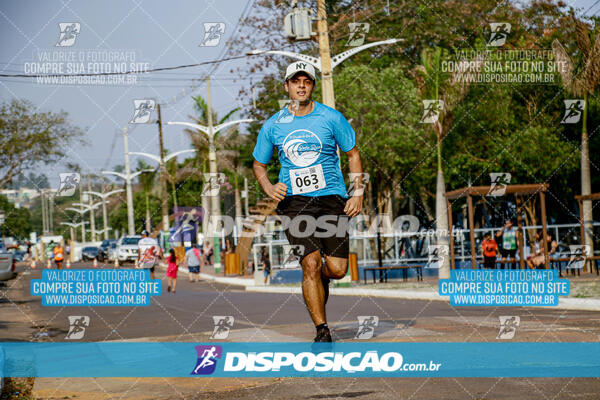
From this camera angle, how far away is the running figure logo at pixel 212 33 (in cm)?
1834

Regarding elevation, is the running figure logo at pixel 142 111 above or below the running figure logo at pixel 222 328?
above

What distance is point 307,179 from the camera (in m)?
6.68

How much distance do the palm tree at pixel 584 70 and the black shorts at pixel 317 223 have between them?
1831cm

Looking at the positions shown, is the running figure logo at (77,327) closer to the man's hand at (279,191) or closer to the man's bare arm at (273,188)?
the man's bare arm at (273,188)

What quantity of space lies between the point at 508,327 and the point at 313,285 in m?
3.76

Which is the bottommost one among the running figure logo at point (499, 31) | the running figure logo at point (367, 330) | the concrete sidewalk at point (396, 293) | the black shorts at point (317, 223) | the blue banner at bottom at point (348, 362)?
the concrete sidewalk at point (396, 293)

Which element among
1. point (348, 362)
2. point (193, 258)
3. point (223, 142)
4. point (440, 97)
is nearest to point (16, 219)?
point (223, 142)

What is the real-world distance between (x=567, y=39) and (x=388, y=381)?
28.0m

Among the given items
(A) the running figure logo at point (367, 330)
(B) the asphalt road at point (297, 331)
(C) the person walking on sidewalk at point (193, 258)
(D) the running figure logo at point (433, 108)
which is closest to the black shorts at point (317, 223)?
(B) the asphalt road at point (297, 331)

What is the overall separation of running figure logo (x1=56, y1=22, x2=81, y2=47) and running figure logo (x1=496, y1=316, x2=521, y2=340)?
8789mm

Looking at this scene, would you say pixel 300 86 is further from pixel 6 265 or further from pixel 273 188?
pixel 6 265

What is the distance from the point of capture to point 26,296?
23547 mm

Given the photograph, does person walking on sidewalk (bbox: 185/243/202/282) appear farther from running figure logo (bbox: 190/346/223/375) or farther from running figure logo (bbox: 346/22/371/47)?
running figure logo (bbox: 190/346/223/375)

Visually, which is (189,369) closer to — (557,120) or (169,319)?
(169,319)
